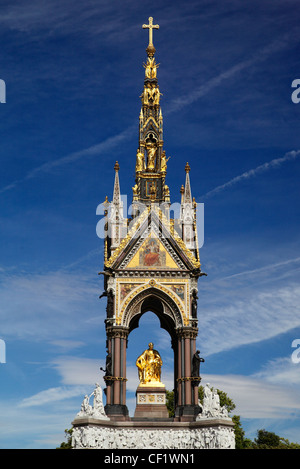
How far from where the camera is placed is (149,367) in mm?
40531

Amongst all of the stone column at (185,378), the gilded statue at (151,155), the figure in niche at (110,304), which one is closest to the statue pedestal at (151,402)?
the stone column at (185,378)

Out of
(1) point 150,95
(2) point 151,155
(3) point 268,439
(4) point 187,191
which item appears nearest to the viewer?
(4) point 187,191

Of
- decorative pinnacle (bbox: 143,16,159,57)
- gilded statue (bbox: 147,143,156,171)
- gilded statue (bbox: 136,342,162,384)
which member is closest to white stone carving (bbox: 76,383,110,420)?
gilded statue (bbox: 136,342,162,384)

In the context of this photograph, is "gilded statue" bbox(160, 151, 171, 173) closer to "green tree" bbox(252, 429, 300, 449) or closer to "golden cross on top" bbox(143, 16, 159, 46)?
"golden cross on top" bbox(143, 16, 159, 46)

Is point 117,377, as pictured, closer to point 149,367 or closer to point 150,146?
point 149,367

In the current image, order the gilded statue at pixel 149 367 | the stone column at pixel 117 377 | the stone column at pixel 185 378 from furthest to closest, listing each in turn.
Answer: the gilded statue at pixel 149 367 < the stone column at pixel 185 378 < the stone column at pixel 117 377

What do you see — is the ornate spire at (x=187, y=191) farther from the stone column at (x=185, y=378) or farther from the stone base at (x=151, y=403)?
the stone base at (x=151, y=403)

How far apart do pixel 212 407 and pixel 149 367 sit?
495 centimetres

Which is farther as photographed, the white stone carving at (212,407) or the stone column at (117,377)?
the stone column at (117,377)

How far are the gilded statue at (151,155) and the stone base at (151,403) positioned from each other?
507 inches

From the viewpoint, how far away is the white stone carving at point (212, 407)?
1447 inches

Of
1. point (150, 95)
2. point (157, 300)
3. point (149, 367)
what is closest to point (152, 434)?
point (149, 367)

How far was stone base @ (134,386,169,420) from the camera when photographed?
128ft

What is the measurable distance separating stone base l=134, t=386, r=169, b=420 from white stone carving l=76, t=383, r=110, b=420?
94.5 inches
